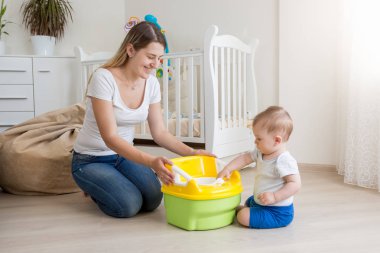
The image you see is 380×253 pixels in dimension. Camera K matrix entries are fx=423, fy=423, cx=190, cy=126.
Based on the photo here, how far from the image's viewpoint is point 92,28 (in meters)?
3.79

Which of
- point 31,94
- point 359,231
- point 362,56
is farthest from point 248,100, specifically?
point 31,94

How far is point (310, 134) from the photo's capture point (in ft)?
8.64

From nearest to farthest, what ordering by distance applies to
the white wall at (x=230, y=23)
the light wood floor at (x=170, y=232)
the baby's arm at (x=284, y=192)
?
the light wood floor at (x=170, y=232)
the baby's arm at (x=284, y=192)
the white wall at (x=230, y=23)

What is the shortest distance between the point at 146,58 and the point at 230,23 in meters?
1.59

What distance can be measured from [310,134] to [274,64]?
1.68 feet

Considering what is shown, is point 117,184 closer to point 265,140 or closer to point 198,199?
point 198,199

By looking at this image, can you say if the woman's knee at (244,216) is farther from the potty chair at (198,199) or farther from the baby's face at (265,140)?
the baby's face at (265,140)

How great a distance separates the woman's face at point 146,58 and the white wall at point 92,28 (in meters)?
2.35

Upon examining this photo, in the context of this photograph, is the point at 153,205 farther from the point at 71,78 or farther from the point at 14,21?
the point at 14,21

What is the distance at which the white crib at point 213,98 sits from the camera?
2.27m

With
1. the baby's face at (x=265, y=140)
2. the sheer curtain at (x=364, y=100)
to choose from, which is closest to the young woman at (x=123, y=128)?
the baby's face at (x=265, y=140)

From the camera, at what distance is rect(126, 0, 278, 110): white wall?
2.77 m

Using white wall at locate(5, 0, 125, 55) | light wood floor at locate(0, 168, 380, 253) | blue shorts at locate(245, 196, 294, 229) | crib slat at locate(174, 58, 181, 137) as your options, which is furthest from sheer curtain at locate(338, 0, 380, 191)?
white wall at locate(5, 0, 125, 55)

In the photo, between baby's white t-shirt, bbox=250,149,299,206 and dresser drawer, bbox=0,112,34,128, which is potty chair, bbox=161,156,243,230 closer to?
baby's white t-shirt, bbox=250,149,299,206
